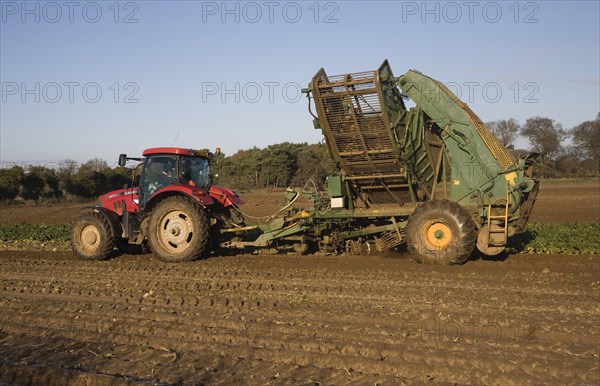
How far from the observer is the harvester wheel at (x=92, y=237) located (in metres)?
11.4

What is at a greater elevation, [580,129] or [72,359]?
[580,129]

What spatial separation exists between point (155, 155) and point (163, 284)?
3.67 metres

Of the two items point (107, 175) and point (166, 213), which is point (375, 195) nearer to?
point (166, 213)

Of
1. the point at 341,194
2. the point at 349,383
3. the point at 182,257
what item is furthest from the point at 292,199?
the point at 349,383

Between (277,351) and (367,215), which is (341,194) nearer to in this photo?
(367,215)

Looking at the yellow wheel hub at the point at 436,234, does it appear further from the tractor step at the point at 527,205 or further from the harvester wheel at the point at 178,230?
the harvester wheel at the point at 178,230

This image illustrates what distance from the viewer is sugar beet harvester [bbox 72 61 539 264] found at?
9.71 meters

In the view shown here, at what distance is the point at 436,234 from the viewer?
387 inches

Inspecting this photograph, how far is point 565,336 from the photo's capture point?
5461 mm

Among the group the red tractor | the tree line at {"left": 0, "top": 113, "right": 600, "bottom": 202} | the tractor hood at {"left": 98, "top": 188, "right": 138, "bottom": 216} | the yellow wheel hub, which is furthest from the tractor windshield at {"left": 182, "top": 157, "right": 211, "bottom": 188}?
the tree line at {"left": 0, "top": 113, "right": 600, "bottom": 202}

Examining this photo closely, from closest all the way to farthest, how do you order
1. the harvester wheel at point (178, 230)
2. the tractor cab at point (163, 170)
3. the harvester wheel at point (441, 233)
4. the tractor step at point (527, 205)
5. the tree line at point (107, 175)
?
the harvester wheel at point (441, 233) → the tractor step at point (527, 205) → the harvester wheel at point (178, 230) → the tractor cab at point (163, 170) → the tree line at point (107, 175)

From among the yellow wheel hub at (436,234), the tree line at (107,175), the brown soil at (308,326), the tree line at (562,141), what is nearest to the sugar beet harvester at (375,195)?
the yellow wheel hub at (436,234)

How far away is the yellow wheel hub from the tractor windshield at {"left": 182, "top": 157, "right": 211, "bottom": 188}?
4590 millimetres

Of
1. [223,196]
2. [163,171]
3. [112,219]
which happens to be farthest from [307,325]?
[112,219]
